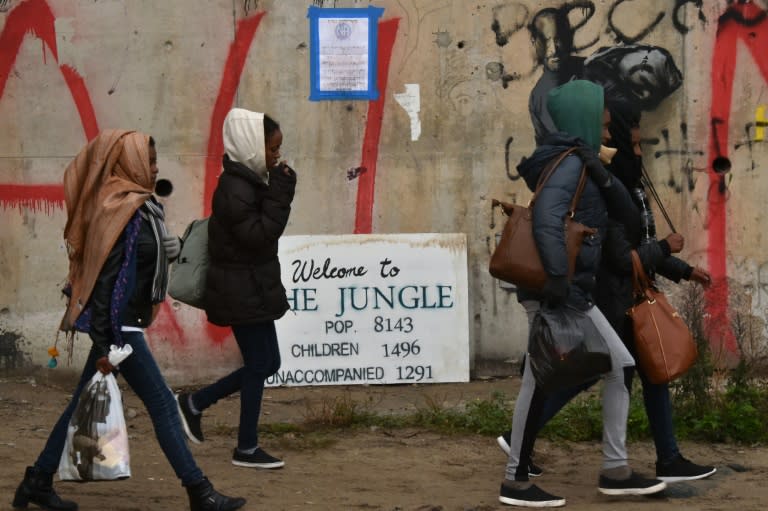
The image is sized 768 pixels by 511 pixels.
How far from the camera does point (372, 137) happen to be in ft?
26.6

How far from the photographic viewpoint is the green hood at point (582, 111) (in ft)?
18.0

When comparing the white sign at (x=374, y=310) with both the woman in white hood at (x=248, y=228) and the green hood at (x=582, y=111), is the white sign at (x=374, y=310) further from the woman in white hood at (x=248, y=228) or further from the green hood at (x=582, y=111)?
the green hood at (x=582, y=111)

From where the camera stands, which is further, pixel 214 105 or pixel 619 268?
pixel 214 105

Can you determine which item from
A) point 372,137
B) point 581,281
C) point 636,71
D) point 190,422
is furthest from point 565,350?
point 636,71

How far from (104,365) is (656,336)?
2.35 metres

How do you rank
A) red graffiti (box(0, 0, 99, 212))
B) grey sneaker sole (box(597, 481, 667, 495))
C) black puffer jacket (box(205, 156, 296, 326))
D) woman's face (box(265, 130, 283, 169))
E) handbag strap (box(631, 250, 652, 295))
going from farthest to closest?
red graffiti (box(0, 0, 99, 212)) → woman's face (box(265, 130, 283, 169)) → black puffer jacket (box(205, 156, 296, 326)) → handbag strap (box(631, 250, 652, 295)) → grey sneaker sole (box(597, 481, 667, 495))

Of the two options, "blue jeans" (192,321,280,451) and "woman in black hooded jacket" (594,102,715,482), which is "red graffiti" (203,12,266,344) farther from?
"woman in black hooded jacket" (594,102,715,482)

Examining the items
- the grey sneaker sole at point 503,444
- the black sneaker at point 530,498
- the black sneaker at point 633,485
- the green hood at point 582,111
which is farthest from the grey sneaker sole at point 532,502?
the green hood at point 582,111

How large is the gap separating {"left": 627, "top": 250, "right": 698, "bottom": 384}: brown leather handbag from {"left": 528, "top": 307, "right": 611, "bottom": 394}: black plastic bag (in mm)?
401

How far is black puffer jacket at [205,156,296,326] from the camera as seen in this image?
19.3 feet

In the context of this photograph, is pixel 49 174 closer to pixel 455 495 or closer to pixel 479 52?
pixel 479 52

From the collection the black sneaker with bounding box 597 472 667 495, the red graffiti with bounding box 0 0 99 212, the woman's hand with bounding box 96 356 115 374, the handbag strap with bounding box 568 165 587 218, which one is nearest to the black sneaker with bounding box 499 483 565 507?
the black sneaker with bounding box 597 472 667 495

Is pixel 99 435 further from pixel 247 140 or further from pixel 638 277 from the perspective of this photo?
pixel 638 277

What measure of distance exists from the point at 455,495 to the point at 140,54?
3.68m
